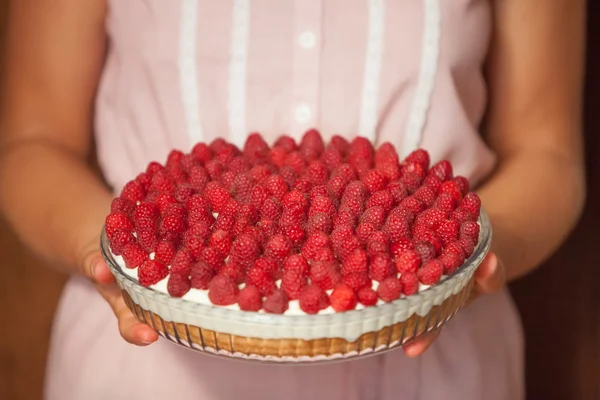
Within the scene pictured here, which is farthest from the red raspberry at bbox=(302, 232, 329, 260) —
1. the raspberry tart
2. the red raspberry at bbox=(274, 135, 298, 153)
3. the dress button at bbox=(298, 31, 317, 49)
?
the dress button at bbox=(298, 31, 317, 49)

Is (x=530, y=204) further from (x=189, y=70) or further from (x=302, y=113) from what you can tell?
(x=189, y=70)

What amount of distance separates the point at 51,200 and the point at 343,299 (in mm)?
493

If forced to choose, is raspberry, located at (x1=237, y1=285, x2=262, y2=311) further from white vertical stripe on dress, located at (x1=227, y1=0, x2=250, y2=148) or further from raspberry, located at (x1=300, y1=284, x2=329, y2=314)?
white vertical stripe on dress, located at (x1=227, y1=0, x2=250, y2=148)

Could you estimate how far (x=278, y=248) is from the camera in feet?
2.12

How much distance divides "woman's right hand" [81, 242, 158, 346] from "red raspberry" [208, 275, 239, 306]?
11 centimetres

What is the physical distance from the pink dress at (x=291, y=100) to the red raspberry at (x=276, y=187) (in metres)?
0.18

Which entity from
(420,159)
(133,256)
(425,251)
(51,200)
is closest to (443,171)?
(420,159)

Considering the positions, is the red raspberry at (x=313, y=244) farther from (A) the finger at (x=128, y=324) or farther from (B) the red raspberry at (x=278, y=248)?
(A) the finger at (x=128, y=324)

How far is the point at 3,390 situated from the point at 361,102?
1152 mm

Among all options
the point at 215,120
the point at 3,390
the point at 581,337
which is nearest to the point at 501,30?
the point at 215,120

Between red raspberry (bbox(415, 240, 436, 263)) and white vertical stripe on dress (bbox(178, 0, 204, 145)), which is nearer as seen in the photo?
red raspberry (bbox(415, 240, 436, 263))

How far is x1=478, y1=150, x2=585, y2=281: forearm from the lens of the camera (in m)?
0.88

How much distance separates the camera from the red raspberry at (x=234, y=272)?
0.63 meters

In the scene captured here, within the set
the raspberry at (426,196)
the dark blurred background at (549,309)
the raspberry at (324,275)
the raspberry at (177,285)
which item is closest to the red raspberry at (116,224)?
the raspberry at (177,285)
